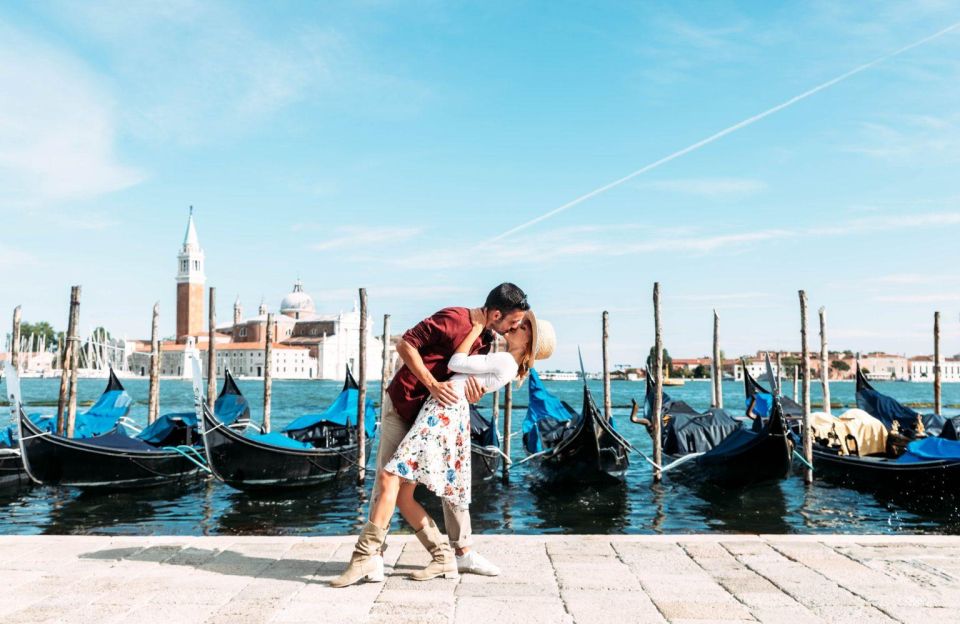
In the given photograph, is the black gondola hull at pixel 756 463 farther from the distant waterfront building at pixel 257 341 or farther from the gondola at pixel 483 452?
the distant waterfront building at pixel 257 341

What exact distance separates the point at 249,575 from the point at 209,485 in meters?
6.37

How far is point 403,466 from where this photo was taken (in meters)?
2.74

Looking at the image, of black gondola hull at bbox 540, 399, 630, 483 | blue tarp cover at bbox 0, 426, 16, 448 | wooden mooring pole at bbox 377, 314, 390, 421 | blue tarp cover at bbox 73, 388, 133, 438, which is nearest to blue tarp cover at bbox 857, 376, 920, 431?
black gondola hull at bbox 540, 399, 630, 483

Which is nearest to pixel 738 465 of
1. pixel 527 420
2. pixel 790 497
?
pixel 790 497

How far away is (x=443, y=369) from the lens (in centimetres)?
279

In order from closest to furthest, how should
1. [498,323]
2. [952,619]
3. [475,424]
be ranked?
Result: [952,619], [498,323], [475,424]

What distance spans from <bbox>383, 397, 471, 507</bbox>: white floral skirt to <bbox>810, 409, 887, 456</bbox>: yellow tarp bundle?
7042 millimetres

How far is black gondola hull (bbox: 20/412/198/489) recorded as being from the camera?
24.2 ft

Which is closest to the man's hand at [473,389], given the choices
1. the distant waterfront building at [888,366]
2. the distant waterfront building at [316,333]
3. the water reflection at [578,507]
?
the water reflection at [578,507]

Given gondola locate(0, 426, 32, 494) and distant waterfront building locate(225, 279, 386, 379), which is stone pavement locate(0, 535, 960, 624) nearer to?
gondola locate(0, 426, 32, 494)

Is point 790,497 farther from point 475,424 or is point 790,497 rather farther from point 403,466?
point 403,466

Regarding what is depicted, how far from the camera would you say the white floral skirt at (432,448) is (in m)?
2.75

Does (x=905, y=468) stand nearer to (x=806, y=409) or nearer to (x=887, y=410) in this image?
(x=806, y=409)

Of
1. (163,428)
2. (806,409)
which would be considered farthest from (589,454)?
(163,428)
